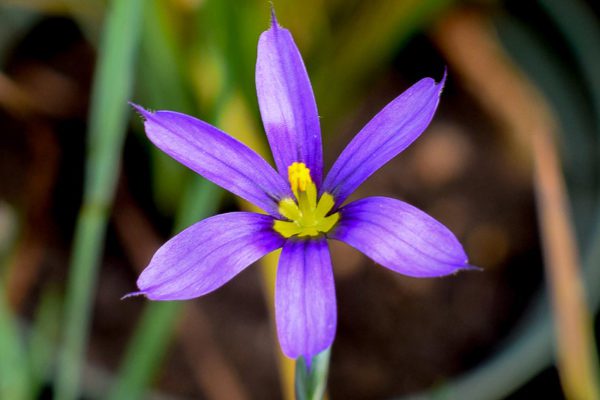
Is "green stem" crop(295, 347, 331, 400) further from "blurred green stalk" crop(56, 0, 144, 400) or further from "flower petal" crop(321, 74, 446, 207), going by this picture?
"blurred green stalk" crop(56, 0, 144, 400)

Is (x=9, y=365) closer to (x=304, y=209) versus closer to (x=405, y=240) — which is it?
(x=304, y=209)

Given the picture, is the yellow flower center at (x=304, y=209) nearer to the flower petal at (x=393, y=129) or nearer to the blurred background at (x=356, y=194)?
the flower petal at (x=393, y=129)

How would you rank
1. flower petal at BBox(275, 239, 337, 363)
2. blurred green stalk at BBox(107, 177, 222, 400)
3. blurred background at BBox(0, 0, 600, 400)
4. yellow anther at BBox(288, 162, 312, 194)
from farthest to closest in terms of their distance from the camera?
blurred background at BBox(0, 0, 600, 400)
blurred green stalk at BBox(107, 177, 222, 400)
yellow anther at BBox(288, 162, 312, 194)
flower petal at BBox(275, 239, 337, 363)

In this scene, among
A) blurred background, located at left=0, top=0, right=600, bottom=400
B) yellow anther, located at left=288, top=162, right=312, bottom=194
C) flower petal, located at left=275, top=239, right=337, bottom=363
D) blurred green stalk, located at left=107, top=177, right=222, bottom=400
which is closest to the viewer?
flower petal, located at left=275, top=239, right=337, bottom=363

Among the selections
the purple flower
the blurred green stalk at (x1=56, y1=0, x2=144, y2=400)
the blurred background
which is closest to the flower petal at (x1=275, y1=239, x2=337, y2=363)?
the purple flower

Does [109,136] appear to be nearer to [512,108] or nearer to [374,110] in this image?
[374,110]

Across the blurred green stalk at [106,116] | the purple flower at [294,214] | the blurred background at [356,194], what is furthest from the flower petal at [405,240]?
the blurred background at [356,194]

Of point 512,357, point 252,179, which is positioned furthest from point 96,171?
point 512,357
